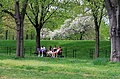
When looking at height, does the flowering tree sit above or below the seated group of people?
above

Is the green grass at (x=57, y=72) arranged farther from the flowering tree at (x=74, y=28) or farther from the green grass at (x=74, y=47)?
the flowering tree at (x=74, y=28)

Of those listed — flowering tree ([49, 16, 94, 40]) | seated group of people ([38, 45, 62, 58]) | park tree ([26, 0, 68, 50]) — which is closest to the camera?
seated group of people ([38, 45, 62, 58])

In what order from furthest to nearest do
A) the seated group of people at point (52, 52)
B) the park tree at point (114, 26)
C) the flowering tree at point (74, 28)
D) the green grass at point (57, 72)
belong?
the flowering tree at point (74, 28)
the seated group of people at point (52, 52)
the park tree at point (114, 26)
the green grass at point (57, 72)

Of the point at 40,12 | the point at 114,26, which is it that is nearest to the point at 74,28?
the point at 40,12

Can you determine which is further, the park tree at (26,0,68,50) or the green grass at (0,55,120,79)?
the park tree at (26,0,68,50)

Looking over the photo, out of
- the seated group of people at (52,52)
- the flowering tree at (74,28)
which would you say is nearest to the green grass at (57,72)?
the seated group of people at (52,52)

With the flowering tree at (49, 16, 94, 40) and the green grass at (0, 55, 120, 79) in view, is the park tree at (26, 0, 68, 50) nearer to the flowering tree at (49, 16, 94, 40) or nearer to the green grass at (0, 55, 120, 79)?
the flowering tree at (49, 16, 94, 40)

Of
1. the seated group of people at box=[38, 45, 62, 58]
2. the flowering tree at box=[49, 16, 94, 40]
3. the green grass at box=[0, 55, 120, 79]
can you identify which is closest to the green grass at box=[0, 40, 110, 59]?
the flowering tree at box=[49, 16, 94, 40]

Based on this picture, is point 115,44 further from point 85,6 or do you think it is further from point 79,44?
point 79,44

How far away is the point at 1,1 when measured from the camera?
2522 centimetres

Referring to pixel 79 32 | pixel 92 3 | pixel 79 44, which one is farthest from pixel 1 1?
pixel 79 32

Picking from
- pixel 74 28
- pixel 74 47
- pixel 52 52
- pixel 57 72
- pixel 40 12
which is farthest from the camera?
pixel 74 28

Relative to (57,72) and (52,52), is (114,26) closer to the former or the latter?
(57,72)

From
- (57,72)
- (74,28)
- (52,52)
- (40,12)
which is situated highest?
(40,12)
